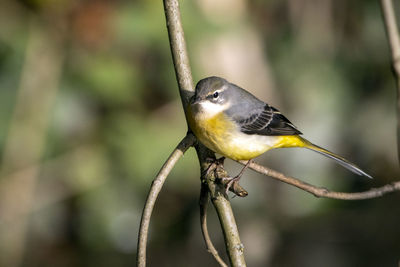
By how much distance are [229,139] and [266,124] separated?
1.52 feet

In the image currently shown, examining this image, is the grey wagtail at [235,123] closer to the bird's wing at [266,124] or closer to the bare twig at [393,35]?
the bird's wing at [266,124]

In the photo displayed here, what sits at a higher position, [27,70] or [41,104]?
[27,70]

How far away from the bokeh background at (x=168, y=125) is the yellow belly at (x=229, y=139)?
127 centimetres

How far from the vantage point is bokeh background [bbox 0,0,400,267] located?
5023 millimetres

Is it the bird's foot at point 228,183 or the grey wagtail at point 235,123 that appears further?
the grey wagtail at point 235,123

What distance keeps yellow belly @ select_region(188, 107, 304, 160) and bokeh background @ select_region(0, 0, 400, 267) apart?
1.27 metres

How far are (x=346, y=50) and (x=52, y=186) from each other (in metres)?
3.58

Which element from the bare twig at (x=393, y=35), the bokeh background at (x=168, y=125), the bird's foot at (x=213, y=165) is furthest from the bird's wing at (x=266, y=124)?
the bare twig at (x=393, y=35)

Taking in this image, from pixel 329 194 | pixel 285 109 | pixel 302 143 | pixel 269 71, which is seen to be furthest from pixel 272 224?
pixel 329 194

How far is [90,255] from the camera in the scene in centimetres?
638

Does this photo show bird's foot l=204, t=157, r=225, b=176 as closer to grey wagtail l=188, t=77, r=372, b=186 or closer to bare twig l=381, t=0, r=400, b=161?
grey wagtail l=188, t=77, r=372, b=186

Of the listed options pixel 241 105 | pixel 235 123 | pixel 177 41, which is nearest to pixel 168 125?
pixel 241 105

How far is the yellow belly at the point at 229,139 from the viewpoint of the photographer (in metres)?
3.47

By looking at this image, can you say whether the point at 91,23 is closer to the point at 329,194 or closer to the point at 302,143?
the point at 302,143
